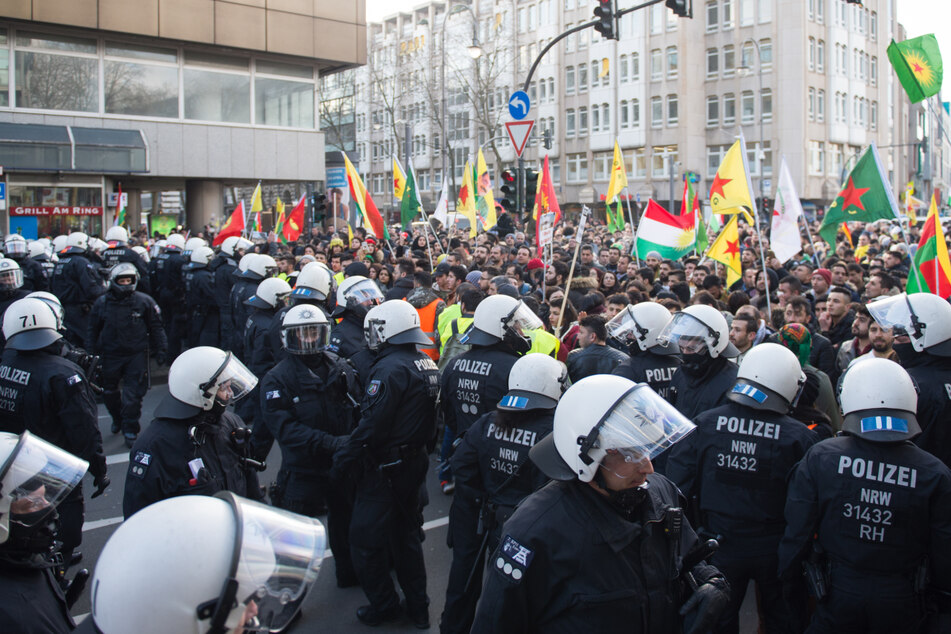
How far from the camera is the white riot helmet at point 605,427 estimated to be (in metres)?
2.70

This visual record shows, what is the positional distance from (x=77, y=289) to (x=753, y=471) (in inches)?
418

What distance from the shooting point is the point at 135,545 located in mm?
1993

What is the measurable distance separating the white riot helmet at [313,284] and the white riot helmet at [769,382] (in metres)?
4.69

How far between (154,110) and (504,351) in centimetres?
2332

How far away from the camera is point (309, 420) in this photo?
548 cm

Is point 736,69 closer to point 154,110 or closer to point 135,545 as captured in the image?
point 154,110

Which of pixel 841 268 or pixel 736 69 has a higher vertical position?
pixel 736 69

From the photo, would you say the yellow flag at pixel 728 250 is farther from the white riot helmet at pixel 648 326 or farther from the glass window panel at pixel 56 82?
the glass window panel at pixel 56 82

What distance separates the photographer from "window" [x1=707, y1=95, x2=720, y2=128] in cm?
5581

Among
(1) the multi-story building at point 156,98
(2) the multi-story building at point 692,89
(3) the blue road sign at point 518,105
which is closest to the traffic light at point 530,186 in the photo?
(3) the blue road sign at point 518,105

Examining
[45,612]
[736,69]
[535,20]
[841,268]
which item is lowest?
[45,612]

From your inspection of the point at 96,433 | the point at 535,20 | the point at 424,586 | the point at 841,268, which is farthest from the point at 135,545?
the point at 535,20

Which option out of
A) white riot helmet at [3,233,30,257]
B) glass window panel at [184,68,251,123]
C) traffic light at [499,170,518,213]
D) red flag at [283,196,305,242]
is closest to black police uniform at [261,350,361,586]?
white riot helmet at [3,233,30,257]

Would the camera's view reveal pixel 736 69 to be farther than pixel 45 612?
Yes
